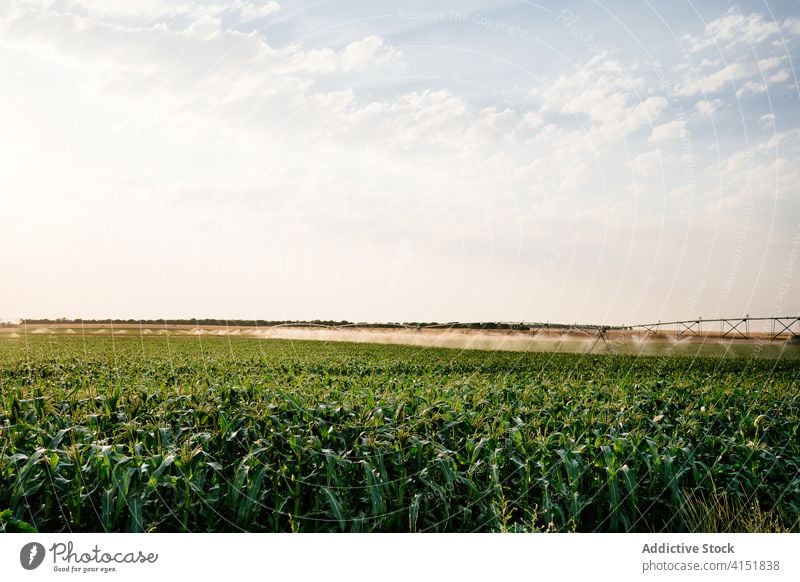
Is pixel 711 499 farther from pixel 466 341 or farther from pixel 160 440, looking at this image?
pixel 466 341

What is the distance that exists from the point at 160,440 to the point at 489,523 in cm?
383

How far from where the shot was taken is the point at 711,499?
5848 millimetres

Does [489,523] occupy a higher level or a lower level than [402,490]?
lower
